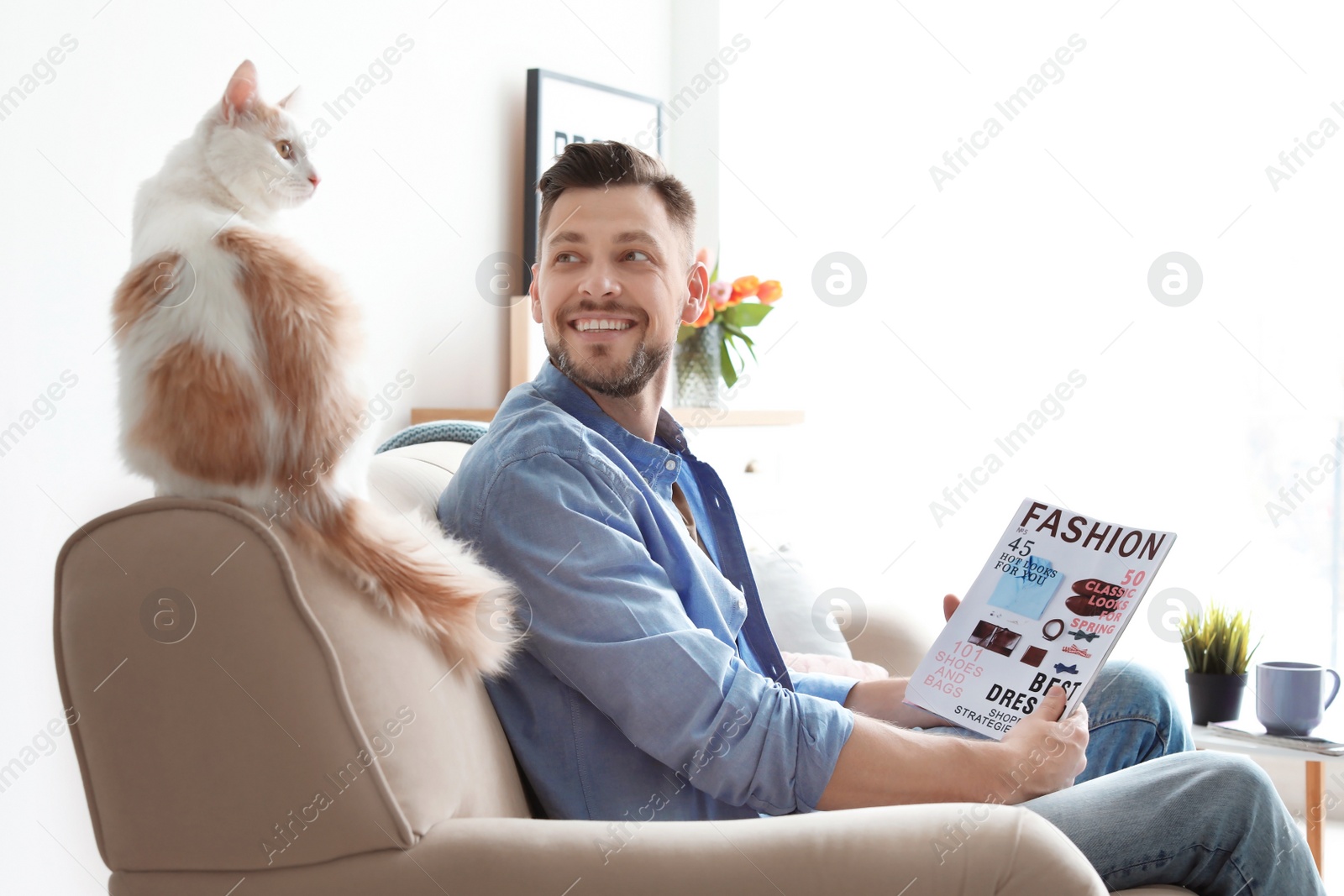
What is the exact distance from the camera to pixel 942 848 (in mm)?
747

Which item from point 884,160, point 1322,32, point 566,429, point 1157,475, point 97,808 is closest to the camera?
point 97,808

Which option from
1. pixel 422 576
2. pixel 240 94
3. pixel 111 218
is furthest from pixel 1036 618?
pixel 111 218

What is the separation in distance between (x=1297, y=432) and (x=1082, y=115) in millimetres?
940

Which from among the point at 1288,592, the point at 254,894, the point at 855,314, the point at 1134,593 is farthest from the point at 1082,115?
the point at 254,894

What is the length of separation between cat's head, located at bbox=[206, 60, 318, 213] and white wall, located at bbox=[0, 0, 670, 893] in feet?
0.32

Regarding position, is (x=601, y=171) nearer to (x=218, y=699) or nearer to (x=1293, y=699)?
(x=218, y=699)

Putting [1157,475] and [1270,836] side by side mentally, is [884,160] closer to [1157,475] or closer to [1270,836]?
[1157,475]

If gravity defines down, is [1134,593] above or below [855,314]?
below

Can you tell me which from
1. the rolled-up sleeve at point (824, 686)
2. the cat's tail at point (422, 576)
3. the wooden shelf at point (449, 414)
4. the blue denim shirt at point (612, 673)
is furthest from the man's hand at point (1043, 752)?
the wooden shelf at point (449, 414)

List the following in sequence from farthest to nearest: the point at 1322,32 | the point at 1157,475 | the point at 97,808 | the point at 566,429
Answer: the point at 1157,475 → the point at 1322,32 → the point at 566,429 → the point at 97,808

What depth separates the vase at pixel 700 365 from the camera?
2623 mm

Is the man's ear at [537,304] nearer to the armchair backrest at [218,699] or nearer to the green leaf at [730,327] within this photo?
the armchair backrest at [218,699]

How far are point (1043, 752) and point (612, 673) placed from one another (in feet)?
1.46

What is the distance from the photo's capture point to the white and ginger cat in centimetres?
69
